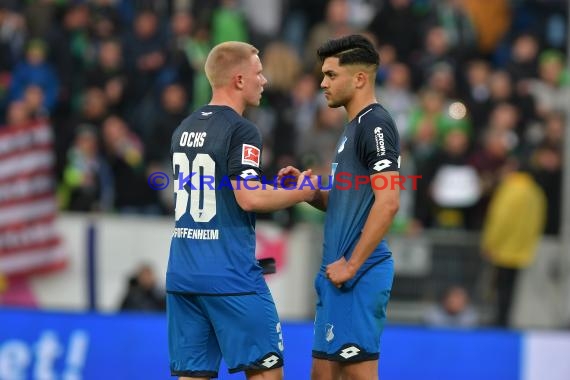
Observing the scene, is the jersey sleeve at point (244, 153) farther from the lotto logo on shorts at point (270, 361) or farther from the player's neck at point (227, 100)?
the lotto logo on shorts at point (270, 361)

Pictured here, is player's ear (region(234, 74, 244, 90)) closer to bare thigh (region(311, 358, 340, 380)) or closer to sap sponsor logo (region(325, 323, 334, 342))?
sap sponsor logo (region(325, 323, 334, 342))

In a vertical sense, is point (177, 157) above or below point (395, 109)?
below

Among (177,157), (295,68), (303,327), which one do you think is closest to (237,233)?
(177,157)

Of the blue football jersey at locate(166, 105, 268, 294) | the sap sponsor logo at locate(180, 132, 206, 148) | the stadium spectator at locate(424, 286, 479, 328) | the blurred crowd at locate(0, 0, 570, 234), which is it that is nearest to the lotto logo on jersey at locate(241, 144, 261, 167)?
the blue football jersey at locate(166, 105, 268, 294)

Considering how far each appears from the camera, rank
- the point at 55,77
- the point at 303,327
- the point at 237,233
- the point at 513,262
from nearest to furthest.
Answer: the point at 237,233
the point at 303,327
the point at 513,262
the point at 55,77

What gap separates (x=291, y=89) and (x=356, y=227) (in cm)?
807

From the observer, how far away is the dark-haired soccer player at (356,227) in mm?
7352

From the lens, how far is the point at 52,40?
16109 mm

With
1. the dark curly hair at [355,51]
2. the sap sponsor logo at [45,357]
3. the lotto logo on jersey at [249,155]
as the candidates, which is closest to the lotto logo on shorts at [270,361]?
the lotto logo on jersey at [249,155]

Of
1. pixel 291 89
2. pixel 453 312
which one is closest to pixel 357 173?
pixel 453 312

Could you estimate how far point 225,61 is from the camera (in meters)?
7.59

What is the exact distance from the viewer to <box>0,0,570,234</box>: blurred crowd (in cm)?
1449

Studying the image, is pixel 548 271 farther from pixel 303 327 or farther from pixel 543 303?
pixel 303 327

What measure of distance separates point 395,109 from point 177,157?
25.7 ft
